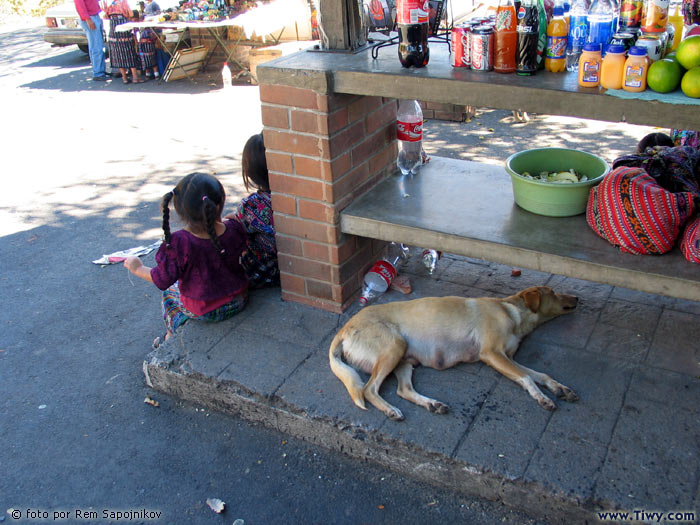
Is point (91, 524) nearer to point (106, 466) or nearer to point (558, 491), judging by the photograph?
point (106, 466)

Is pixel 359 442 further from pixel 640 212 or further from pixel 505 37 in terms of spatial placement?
pixel 505 37

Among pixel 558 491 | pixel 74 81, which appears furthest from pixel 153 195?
pixel 74 81

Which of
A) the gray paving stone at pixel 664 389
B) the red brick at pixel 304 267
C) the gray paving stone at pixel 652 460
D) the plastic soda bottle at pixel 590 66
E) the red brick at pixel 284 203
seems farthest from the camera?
the red brick at pixel 304 267

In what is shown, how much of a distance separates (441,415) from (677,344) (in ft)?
4.59

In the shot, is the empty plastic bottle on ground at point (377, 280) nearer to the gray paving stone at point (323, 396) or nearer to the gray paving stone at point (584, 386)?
the gray paving stone at point (323, 396)

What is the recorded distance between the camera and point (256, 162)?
393 cm

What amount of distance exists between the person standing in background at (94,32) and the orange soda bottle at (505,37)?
11007mm

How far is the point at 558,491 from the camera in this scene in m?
2.57

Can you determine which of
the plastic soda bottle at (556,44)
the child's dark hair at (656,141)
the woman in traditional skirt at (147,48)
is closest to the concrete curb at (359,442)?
the plastic soda bottle at (556,44)

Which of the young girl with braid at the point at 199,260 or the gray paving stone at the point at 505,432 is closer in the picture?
the gray paving stone at the point at 505,432

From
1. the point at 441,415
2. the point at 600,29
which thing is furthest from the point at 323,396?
the point at 600,29

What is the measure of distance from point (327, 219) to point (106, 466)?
1736 mm

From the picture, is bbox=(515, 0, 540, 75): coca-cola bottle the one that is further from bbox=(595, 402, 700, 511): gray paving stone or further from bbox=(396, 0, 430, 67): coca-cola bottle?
bbox=(595, 402, 700, 511): gray paving stone

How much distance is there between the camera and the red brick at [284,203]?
3.60 m
